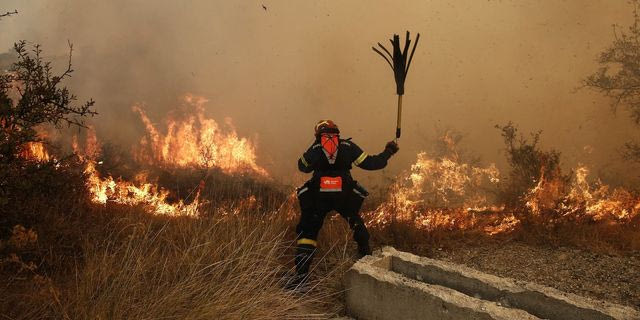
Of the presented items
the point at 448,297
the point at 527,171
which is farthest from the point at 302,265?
the point at 527,171

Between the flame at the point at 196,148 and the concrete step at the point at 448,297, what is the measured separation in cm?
662

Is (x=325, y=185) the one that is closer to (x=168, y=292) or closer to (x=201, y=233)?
(x=201, y=233)

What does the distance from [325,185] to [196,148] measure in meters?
7.32

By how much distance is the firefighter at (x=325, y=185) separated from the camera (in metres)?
3.84

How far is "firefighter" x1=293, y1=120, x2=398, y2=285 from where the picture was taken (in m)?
3.84

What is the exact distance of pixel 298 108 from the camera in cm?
1540

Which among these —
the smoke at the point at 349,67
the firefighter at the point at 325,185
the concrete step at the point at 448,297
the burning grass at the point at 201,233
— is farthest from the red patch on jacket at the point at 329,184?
the smoke at the point at 349,67

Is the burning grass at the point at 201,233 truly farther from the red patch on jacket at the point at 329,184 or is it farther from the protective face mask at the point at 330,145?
the protective face mask at the point at 330,145

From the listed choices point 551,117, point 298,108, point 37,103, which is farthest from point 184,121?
point 551,117

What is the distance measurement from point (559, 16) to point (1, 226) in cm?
1693

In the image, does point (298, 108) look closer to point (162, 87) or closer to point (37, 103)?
point (162, 87)

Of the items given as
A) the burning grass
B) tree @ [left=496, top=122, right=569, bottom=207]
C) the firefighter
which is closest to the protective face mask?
the firefighter

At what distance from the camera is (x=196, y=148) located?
10398 millimetres

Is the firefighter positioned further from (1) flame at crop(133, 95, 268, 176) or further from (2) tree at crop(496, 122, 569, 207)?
(1) flame at crop(133, 95, 268, 176)
